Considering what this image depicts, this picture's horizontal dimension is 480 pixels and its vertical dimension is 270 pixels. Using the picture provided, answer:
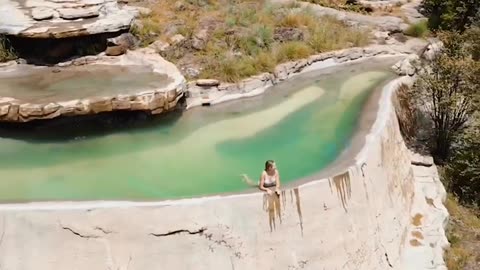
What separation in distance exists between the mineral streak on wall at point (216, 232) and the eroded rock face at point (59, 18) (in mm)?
5413

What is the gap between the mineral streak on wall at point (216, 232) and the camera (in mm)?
8484

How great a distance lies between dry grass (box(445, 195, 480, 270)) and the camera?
35.9 ft

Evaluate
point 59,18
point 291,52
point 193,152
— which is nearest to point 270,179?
point 193,152

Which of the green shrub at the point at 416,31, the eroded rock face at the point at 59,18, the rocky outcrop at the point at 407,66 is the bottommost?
the green shrub at the point at 416,31

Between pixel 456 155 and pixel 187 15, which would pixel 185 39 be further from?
pixel 456 155

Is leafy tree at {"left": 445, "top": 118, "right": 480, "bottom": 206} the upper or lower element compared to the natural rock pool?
lower

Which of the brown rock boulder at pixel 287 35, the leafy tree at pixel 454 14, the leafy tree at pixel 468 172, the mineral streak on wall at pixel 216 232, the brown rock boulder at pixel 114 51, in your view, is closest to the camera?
the mineral streak on wall at pixel 216 232

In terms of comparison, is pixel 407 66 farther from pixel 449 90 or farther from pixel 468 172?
pixel 468 172

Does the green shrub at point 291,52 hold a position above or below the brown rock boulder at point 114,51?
below

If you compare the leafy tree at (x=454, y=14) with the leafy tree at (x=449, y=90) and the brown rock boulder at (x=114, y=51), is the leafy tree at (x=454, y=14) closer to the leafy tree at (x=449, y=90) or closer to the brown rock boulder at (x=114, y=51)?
the leafy tree at (x=449, y=90)

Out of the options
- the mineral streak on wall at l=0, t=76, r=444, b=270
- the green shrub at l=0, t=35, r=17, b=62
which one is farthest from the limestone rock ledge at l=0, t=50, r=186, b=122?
the mineral streak on wall at l=0, t=76, r=444, b=270

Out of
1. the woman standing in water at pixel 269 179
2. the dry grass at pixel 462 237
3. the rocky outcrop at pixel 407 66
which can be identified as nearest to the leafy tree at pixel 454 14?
the rocky outcrop at pixel 407 66

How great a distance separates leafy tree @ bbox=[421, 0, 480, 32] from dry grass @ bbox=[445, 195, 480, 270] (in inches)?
310

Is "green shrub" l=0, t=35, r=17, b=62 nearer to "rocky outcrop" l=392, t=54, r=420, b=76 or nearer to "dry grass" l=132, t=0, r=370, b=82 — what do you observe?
"dry grass" l=132, t=0, r=370, b=82
